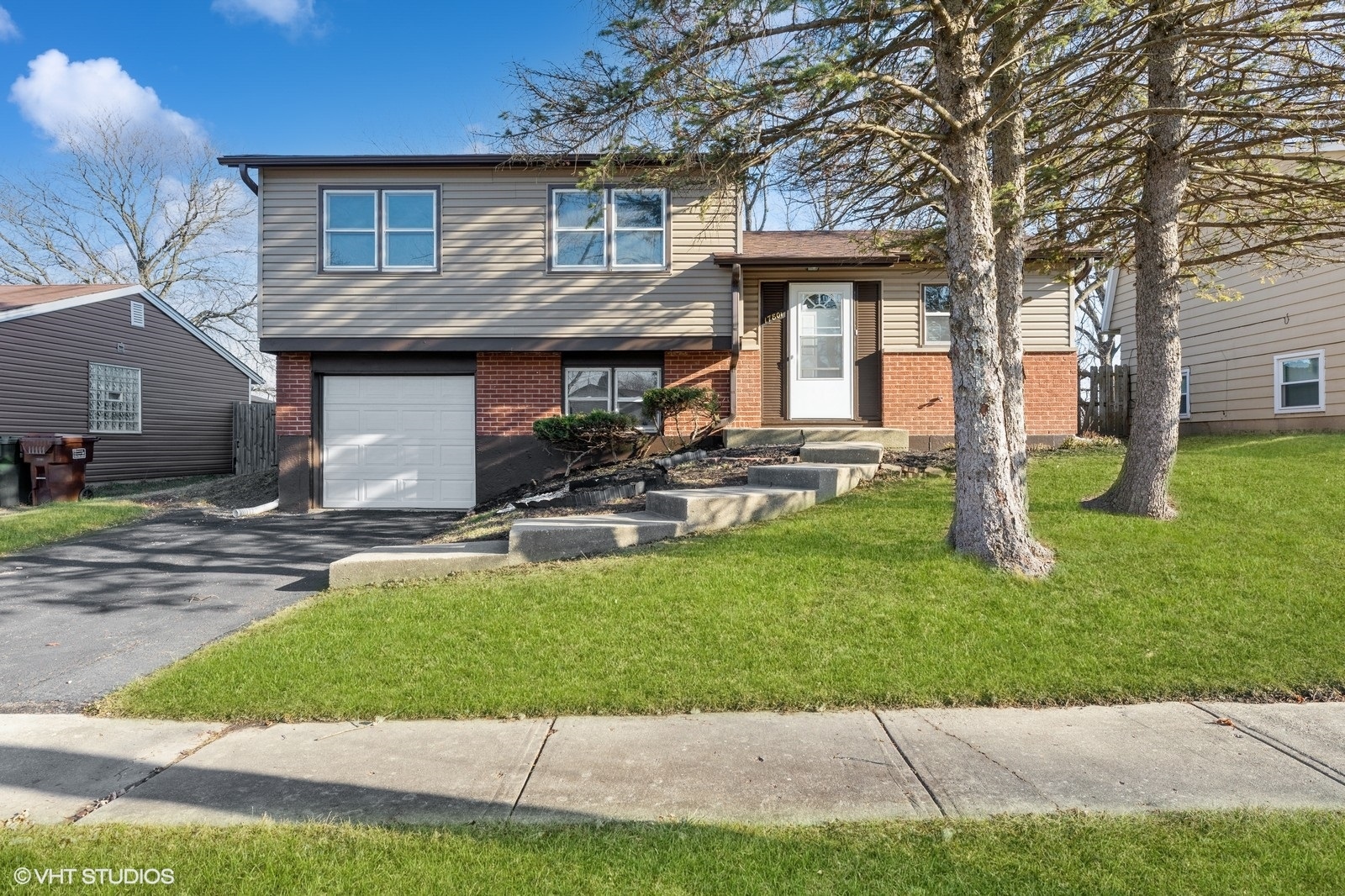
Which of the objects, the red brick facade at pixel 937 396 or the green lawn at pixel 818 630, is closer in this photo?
the green lawn at pixel 818 630

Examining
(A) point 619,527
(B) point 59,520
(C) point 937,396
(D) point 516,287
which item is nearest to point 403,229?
(D) point 516,287

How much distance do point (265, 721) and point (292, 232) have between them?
9.33m

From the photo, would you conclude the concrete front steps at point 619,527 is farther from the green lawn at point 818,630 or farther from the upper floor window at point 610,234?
the upper floor window at point 610,234

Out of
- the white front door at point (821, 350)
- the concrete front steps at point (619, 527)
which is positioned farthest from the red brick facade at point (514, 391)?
the concrete front steps at point (619, 527)

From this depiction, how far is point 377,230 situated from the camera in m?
11.2

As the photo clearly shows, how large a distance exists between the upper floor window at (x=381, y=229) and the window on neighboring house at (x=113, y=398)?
8342 millimetres

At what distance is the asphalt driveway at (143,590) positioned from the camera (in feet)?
14.9

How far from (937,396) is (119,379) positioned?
55.3 ft

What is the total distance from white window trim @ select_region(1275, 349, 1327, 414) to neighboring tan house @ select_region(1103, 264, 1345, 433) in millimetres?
15

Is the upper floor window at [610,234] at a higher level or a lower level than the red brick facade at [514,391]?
higher

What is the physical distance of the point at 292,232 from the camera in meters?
11.1

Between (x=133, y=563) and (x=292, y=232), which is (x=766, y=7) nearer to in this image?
(x=133, y=563)

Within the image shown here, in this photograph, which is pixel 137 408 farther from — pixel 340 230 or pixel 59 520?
pixel 340 230

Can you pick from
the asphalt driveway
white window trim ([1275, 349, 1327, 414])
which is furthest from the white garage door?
white window trim ([1275, 349, 1327, 414])
